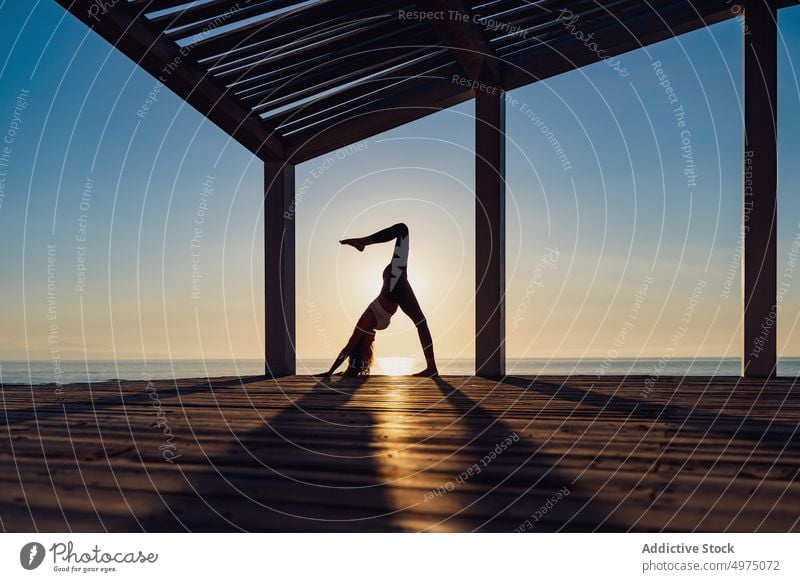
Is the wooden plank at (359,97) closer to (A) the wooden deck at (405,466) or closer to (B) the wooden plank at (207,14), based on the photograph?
(B) the wooden plank at (207,14)

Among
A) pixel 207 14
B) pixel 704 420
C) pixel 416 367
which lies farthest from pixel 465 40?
pixel 416 367

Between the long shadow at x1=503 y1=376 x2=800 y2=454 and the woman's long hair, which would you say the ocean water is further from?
the long shadow at x1=503 y1=376 x2=800 y2=454

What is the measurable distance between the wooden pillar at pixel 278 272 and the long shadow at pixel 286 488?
6.29 meters

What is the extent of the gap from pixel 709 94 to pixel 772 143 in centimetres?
88

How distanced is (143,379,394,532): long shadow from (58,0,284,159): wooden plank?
4435 mm

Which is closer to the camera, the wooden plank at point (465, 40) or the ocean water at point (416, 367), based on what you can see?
the wooden plank at point (465, 40)

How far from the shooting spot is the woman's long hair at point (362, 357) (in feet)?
27.3

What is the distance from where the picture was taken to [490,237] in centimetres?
834

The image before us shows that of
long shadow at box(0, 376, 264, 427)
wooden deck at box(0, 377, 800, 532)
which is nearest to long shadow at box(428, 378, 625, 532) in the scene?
wooden deck at box(0, 377, 800, 532)

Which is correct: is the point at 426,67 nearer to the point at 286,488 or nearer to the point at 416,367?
the point at 286,488

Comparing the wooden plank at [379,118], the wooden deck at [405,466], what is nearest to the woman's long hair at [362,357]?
the wooden plank at [379,118]

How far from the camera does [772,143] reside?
7.41m

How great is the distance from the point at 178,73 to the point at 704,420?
19.7ft

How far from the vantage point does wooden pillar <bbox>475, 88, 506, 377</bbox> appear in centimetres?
826
